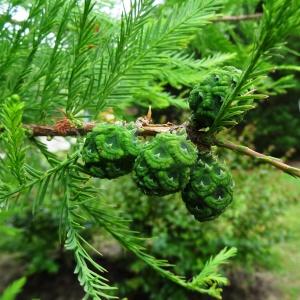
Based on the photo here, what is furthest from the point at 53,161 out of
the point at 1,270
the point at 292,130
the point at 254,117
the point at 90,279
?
the point at 292,130

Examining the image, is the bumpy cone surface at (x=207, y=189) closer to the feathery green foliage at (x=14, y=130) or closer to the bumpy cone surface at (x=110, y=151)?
the bumpy cone surface at (x=110, y=151)

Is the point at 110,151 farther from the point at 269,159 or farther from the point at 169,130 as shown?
the point at 269,159

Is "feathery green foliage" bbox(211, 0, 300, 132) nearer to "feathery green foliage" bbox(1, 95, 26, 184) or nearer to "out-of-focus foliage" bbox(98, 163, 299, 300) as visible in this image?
"feathery green foliage" bbox(1, 95, 26, 184)

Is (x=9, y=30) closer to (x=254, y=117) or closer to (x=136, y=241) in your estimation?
(x=136, y=241)

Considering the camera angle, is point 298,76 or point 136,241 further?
point 298,76

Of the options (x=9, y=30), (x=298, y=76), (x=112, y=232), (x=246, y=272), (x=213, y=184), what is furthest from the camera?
(x=298, y=76)
